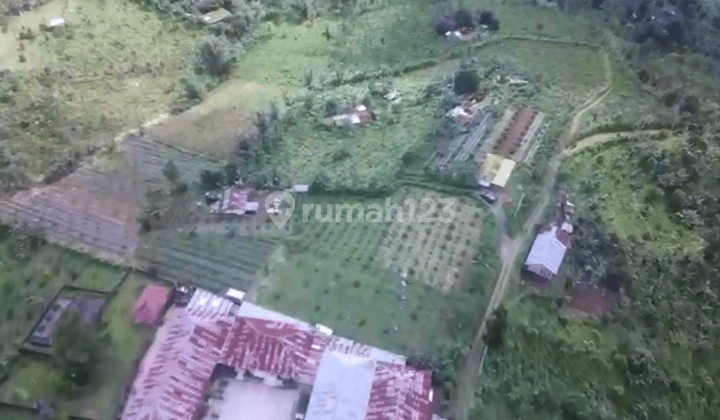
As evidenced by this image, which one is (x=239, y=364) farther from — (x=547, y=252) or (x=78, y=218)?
(x=547, y=252)

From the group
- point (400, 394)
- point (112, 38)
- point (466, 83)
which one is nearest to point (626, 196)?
point (466, 83)

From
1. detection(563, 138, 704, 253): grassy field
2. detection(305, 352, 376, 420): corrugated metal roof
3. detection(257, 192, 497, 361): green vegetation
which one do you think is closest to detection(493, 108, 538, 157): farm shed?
detection(563, 138, 704, 253): grassy field

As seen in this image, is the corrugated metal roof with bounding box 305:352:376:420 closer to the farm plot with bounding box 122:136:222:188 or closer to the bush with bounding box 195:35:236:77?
A: the farm plot with bounding box 122:136:222:188

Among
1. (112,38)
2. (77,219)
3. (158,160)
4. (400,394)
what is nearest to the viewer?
(400,394)

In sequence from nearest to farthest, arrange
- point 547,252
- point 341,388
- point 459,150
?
point 341,388 < point 547,252 < point 459,150

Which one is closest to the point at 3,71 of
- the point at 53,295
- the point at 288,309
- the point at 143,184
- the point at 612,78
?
the point at 143,184

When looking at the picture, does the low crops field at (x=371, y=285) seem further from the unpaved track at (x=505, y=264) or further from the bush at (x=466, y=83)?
the bush at (x=466, y=83)
